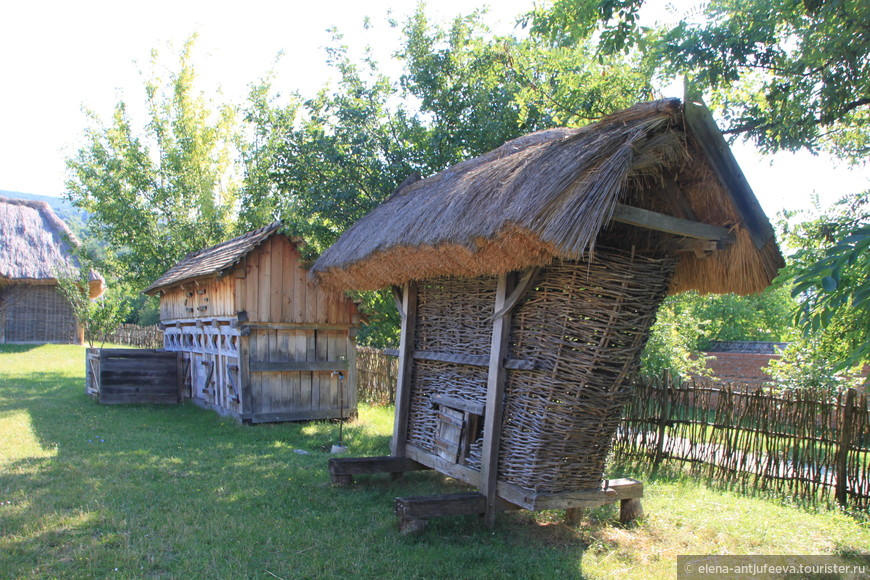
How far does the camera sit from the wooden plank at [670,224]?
195 inches

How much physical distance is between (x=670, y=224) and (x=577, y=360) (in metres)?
1.36

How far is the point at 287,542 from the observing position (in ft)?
17.3

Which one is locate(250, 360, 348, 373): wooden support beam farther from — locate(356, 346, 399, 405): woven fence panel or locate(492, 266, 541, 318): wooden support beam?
locate(492, 266, 541, 318): wooden support beam

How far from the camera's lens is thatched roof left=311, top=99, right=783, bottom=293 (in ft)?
15.6

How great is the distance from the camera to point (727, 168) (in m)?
5.17

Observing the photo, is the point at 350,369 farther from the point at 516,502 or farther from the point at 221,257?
the point at 516,502

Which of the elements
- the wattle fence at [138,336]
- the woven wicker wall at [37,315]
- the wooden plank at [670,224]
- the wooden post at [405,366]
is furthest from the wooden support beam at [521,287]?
the woven wicker wall at [37,315]

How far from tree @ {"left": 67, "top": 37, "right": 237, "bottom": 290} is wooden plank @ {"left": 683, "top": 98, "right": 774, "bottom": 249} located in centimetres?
1583

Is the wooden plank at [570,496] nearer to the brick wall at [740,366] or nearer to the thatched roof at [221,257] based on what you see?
Answer: the thatched roof at [221,257]

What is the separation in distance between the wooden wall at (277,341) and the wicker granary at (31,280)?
52.5 feet

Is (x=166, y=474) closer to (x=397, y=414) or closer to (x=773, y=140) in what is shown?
(x=397, y=414)

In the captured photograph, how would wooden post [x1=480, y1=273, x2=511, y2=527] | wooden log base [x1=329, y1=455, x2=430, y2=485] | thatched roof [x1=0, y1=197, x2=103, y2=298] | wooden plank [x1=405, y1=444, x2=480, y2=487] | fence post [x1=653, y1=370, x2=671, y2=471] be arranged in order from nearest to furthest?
wooden post [x1=480, y1=273, x2=511, y2=527] < wooden plank [x1=405, y1=444, x2=480, y2=487] < wooden log base [x1=329, y1=455, x2=430, y2=485] < fence post [x1=653, y1=370, x2=671, y2=471] < thatched roof [x1=0, y1=197, x2=103, y2=298]

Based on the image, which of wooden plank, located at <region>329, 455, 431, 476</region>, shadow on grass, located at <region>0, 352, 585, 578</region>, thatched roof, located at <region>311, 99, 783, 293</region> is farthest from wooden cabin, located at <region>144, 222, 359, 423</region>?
thatched roof, located at <region>311, 99, 783, 293</region>

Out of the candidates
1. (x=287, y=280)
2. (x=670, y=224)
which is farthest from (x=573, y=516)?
(x=287, y=280)
